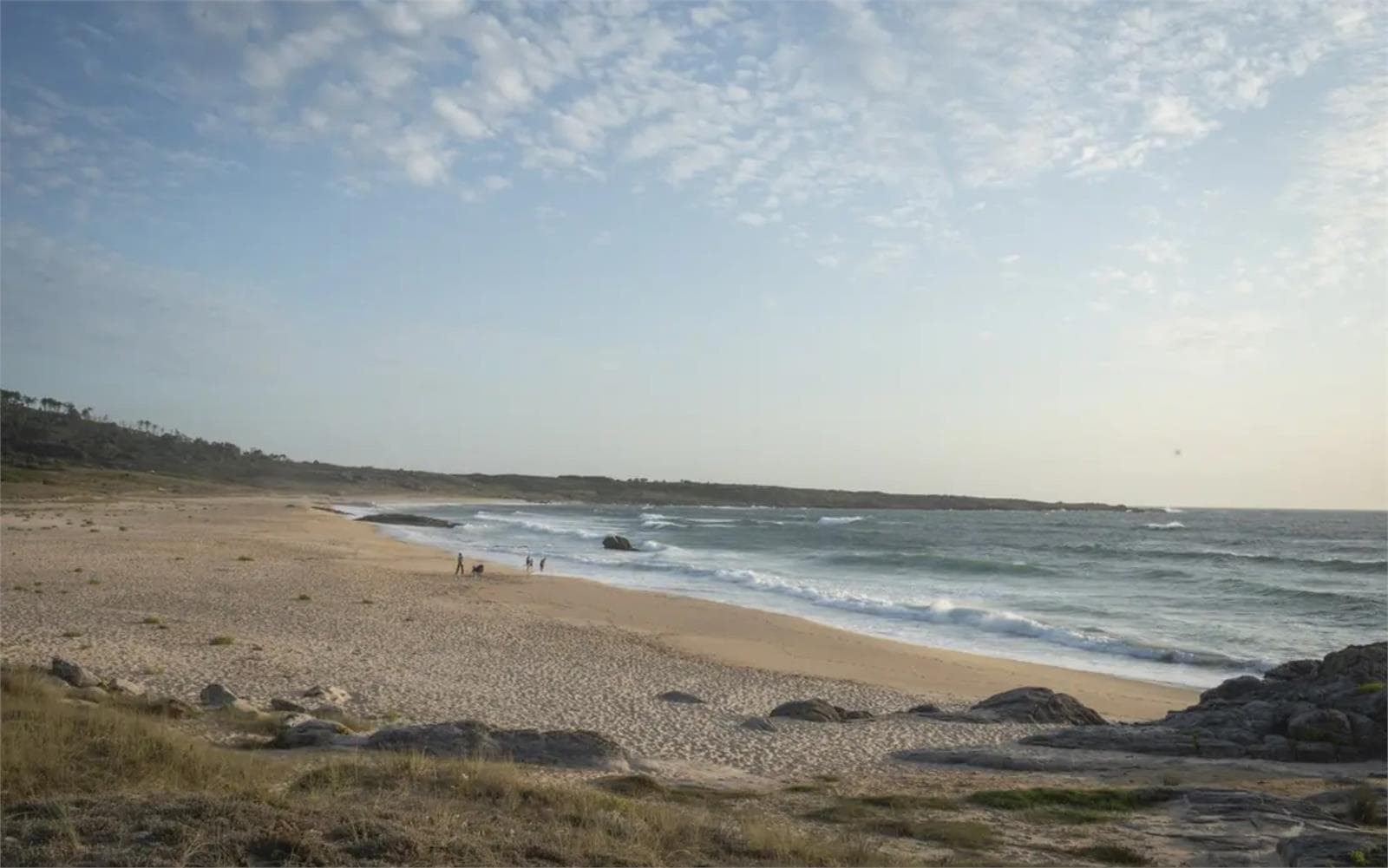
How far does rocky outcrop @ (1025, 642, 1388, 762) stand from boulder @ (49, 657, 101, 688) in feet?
42.4

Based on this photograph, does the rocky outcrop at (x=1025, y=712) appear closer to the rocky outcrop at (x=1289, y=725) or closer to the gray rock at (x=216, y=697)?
the rocky outcrop at (x=1289, y=725)

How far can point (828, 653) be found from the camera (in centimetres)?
2238

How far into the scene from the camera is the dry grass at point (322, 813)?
545 centimetres

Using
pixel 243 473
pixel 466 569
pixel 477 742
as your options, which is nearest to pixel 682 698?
pixel 477 742

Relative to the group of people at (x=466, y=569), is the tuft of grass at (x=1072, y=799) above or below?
above

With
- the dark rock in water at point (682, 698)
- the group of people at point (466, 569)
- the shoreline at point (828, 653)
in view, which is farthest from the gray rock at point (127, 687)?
the group of people at point (466, 569)

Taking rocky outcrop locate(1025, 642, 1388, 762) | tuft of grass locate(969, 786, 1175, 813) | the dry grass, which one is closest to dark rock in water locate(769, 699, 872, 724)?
rocky outcrop locate(1025, 642, 1388, 762)

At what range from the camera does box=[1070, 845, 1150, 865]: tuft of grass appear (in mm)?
7301

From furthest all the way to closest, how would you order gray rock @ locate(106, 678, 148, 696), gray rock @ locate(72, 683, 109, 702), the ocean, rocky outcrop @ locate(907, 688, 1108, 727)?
the ocean, rocky outcrop @ locate(907, 688, 1108, 727), gray rock @ locate(106, 678, 148, 696), gray rock @ locate(72, 683, 109, 702)

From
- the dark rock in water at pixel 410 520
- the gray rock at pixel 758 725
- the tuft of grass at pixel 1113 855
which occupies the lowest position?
the dark rock in water at pixel 410 520

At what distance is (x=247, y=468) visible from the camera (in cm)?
13938

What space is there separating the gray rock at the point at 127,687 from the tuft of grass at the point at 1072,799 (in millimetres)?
10706

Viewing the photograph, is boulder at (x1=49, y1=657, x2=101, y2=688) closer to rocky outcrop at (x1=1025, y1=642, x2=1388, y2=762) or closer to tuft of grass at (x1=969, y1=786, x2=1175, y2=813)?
tuft of grass at (x1=969, y1=786, x2=1175, y2=813)

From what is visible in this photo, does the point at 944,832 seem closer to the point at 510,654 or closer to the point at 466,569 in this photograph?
the point at 510,654
